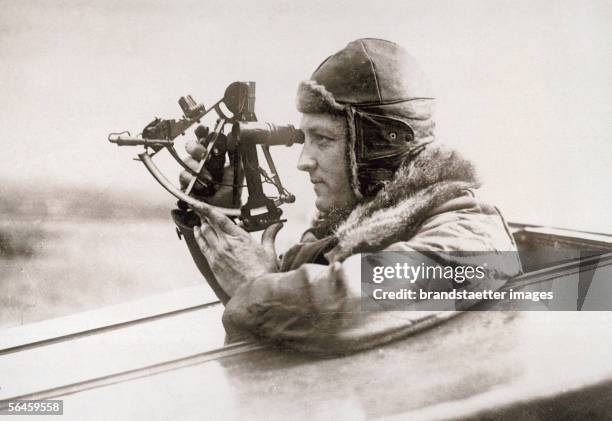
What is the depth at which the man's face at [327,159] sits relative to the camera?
291 centimetres

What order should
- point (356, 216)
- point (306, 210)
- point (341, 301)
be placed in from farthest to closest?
1. point (306, 210)
2. point (356, 216)
3. point (341, 301)

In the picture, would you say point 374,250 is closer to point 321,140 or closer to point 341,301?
point 341,301

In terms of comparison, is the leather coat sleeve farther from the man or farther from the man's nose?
the man's nose

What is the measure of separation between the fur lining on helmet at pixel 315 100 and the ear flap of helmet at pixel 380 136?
0.09 metres

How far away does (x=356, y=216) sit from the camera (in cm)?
293

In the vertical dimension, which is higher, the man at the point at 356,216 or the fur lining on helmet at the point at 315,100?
the fur lining on helmet at the point at 315,100

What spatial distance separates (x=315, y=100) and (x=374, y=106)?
0.80 ft

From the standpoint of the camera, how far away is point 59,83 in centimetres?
317

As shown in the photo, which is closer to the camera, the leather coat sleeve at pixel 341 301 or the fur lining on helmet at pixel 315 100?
the leather coat sleeve at pixel 341 301

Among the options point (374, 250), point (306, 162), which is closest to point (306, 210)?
point (306, 162)

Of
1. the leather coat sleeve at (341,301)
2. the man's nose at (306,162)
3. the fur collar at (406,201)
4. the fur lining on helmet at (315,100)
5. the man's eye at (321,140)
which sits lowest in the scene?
the leather coat sleeve at (341,301)

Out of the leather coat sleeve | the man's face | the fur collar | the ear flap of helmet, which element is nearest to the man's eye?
the man's face

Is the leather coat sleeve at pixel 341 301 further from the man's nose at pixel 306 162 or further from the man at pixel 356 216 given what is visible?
the man's nose at pixel 306 162

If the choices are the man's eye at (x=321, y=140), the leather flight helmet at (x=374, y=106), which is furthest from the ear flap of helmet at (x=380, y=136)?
the man's eye at (x=321, y=140)
